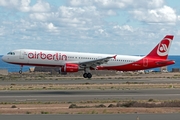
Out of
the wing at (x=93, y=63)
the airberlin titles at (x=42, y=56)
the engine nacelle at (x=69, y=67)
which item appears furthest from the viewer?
the wing at (x=93, y=63)

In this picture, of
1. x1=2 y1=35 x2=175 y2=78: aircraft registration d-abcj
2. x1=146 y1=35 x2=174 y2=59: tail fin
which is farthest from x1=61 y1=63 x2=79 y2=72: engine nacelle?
x1=146 y1=35 x2=174 y2=59: tail fin

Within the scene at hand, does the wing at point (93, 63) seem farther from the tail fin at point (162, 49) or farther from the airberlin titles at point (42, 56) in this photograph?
the tail fin at point (162, 49)

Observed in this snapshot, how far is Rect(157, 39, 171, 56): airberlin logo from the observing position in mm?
59031

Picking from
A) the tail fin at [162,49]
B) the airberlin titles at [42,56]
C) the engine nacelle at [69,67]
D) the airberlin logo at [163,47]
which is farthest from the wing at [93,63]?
the airberlin logo at [163,47]

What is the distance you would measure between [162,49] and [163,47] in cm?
31

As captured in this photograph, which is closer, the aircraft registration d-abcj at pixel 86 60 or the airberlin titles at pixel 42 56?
the airberlin titles at pixel 42 56

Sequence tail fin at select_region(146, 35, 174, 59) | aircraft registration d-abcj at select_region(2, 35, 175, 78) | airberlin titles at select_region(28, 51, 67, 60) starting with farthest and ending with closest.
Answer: tail fin at select_region(146, 35, 174, 59) < aircraft registration d-abcj at select_region(2, 35, 175, 78) < airberlin titles at select_region(28, 51, 67, 60)

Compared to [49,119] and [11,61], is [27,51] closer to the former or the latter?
[11,61]

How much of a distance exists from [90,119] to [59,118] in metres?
1.25

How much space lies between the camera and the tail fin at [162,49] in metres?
59.0

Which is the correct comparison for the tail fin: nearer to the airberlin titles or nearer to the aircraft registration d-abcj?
the aircraft registration d-abcj

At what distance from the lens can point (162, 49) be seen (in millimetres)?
59156

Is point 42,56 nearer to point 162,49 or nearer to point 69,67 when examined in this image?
point 69,67

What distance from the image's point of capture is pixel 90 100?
27328 millimetres
